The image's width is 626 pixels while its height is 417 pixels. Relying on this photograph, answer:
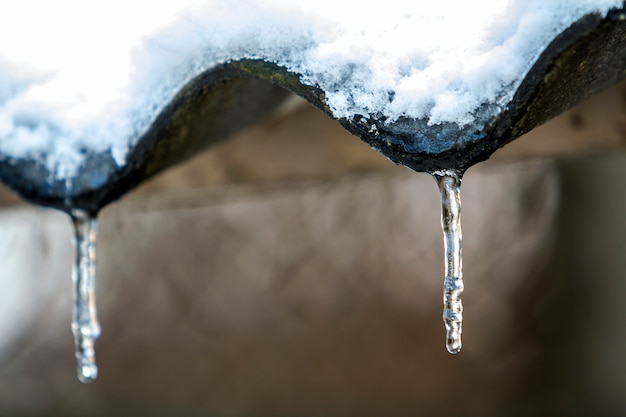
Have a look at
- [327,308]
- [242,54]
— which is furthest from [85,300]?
[327,308]

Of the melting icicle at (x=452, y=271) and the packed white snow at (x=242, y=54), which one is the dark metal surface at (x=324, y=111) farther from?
the melting icicle at (x=452, y=271)

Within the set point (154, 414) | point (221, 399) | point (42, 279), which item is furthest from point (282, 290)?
point (42, 279)

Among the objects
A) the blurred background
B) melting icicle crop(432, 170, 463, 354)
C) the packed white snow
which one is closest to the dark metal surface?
the packed white snow

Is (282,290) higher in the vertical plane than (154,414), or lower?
higher

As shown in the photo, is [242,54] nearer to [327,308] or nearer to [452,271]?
[452,271]

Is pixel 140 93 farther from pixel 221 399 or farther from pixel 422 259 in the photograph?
pixel 221 399

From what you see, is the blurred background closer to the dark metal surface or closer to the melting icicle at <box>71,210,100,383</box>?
the melting icicle at <box>71,210,100,383</box>
